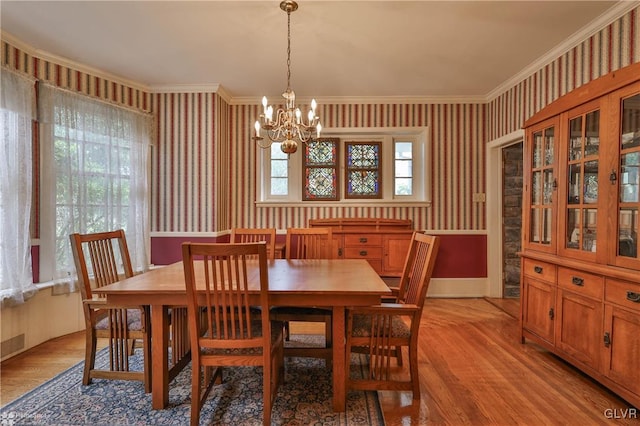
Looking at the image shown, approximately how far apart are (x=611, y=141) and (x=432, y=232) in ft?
7.86

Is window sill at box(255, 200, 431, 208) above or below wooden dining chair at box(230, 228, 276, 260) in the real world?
above

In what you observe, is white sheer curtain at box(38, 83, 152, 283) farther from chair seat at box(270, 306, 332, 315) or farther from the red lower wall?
chair seat at box(270, 306, 332, 315)

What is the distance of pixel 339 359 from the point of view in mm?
1775

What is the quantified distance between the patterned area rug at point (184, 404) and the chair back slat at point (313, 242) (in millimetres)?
932

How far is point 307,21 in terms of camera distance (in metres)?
2.40

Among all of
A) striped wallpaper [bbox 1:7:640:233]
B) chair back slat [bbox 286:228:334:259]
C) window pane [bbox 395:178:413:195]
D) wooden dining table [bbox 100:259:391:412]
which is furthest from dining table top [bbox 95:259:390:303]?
window pane [bbox 395:178:413:195]

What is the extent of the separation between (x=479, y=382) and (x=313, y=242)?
157cm

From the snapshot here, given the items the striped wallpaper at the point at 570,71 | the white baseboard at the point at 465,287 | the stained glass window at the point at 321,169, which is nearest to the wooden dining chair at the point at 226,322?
the stained glass window at the point at 321,169

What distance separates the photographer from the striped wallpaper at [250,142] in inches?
120

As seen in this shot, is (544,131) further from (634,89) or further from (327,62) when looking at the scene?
(327,62)

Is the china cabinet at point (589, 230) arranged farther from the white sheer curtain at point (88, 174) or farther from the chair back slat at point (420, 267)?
the white sheer curtain at point (88, 174)

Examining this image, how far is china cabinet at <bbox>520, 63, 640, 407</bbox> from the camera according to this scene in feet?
5.88

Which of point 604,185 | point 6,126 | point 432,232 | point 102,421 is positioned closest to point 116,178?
point 6,126

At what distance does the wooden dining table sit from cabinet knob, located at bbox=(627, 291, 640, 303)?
4.33ft
